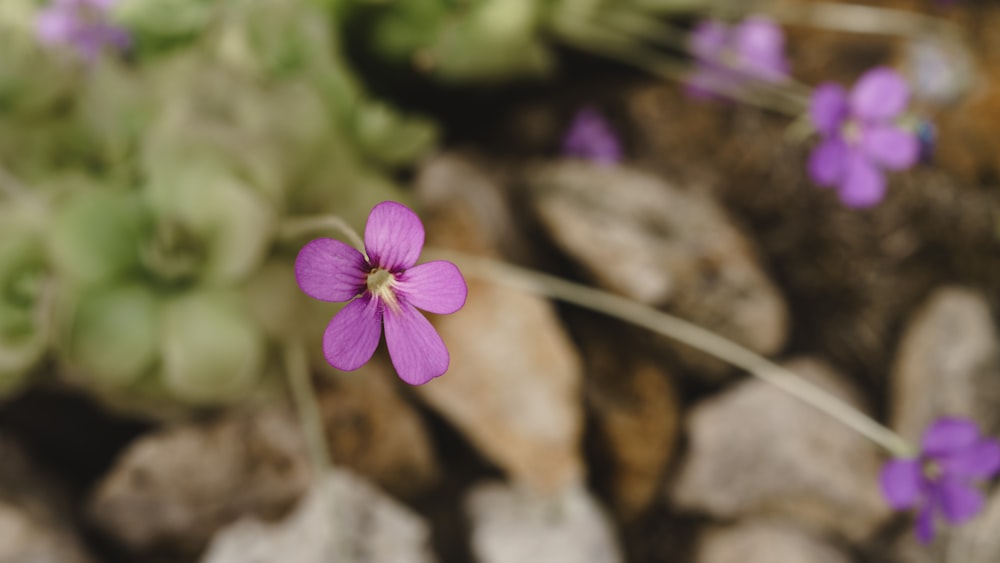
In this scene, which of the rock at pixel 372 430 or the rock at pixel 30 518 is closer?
the rock at pixel 30 518

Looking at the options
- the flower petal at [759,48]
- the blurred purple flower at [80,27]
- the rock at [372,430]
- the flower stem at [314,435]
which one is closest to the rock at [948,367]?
the flower petal at [759,48]

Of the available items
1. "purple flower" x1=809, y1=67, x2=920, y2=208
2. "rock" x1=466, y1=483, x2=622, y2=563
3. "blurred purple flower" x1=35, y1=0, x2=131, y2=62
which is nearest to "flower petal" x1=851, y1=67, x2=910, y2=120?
"purple flower" x1=809, y1=67, x2=920, y2=208

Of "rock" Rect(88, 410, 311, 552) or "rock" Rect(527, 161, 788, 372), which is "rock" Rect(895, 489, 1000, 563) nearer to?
"rock" Rect(527, 161, 788, 372)

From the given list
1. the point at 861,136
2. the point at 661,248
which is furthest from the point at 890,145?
the point at 661,248

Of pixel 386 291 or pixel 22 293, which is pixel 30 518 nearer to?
pixel 22 293

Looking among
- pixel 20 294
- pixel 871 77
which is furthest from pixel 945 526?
Answer: pixel 20 294

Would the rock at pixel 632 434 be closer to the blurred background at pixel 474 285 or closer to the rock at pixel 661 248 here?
the blurred background at pixel 474 285

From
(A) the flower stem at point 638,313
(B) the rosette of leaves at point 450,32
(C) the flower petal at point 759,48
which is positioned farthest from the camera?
(C) the flower petal at point 759,48

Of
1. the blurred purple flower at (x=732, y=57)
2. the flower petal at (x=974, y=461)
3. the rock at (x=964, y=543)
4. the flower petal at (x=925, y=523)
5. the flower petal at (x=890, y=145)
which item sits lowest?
the flower petal at (x=925, y=523)
